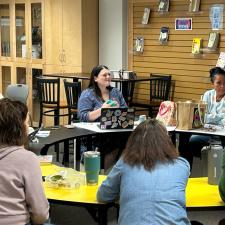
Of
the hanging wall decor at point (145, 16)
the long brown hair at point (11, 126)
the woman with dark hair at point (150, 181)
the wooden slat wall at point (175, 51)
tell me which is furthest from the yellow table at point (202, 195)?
the hanging wall decor at point (145, 16)

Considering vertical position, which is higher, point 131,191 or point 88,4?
point 88,4

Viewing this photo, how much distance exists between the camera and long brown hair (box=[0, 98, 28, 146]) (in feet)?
7.43

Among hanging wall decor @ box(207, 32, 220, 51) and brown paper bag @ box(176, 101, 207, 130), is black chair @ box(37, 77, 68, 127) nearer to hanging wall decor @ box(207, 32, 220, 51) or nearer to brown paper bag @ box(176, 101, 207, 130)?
hanging wall decor @ box(207, 32, 220, 51)

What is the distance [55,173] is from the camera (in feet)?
9.69

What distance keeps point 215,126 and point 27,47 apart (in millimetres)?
4757

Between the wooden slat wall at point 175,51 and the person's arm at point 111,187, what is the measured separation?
443 cm

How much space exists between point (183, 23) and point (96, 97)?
2.55 meters

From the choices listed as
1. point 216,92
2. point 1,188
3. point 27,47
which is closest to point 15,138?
point 1,188

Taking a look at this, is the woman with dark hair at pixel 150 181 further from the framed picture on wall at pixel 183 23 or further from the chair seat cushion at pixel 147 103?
the framed picture on wall at pixel 183 23

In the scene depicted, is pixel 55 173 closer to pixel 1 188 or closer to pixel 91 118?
pixel 1 188

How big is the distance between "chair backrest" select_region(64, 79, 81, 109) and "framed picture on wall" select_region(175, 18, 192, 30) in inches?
64.6

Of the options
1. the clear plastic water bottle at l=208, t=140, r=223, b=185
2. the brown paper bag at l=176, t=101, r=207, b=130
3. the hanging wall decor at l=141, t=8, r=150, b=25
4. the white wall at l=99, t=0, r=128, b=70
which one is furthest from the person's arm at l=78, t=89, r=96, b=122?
the white wall at l=99, t=0, r=128, b=70

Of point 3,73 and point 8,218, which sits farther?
point 3,73

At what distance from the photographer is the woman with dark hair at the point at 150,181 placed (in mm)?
2176
